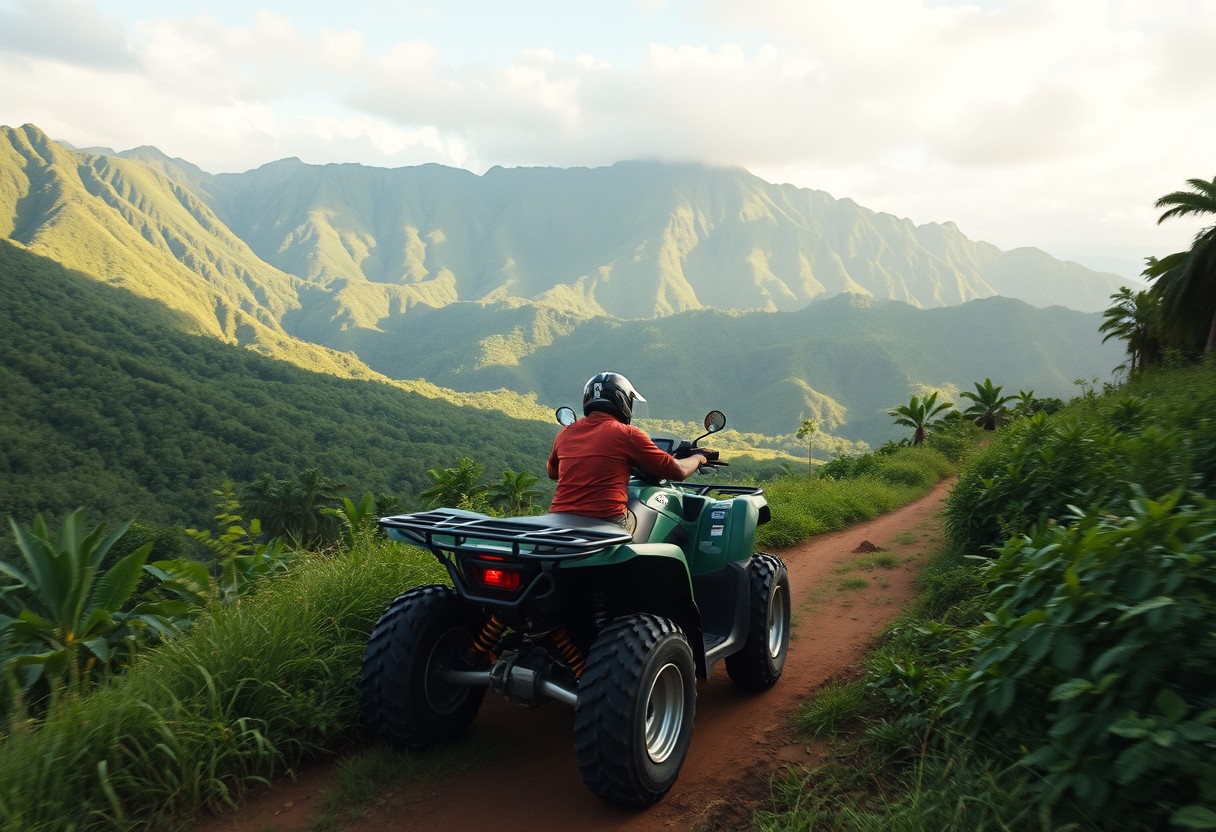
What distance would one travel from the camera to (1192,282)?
18422mm

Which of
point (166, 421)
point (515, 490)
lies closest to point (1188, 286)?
point (515, 490)

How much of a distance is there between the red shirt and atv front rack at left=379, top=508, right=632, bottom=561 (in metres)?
0.12

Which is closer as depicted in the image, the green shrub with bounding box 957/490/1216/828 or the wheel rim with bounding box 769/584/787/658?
the green shrub with bounding box 957/490/1216/828

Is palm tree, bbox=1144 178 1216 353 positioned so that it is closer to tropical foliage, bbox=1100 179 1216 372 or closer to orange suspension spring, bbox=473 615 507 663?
tropical foliage, bbox=1100 179 1216 372

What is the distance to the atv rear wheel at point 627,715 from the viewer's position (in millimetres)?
3059

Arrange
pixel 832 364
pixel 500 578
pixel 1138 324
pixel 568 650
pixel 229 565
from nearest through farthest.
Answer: pixel 500 578
pixel 568 650
pixel 229 565
pixel 1138 324
pixel 832 364

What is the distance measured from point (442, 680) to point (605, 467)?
134 centimetres

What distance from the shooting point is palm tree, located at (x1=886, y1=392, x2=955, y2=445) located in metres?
26.0

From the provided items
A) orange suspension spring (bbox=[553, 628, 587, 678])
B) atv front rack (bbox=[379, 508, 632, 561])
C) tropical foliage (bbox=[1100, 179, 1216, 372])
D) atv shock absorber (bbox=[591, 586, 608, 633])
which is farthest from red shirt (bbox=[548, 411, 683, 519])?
tropical foliage (bbox=[1100, 179, 1216, 372])

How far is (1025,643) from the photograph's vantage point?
2.74 meters

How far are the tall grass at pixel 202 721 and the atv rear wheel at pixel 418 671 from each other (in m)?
0.42

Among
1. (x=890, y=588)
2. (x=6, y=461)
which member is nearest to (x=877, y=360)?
(x=6, y=461)

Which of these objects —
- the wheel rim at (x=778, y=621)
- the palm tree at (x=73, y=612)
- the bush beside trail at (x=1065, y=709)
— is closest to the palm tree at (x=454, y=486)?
the palm tree at (x=73, y=612)

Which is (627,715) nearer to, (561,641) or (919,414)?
(561,641)
